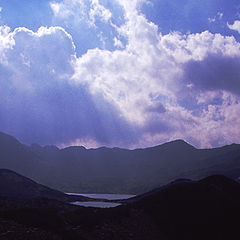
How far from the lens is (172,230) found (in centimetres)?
4519

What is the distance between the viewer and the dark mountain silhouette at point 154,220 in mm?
40250

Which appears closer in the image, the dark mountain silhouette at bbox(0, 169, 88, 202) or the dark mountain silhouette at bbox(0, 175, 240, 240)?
the dark mountain silhouette at bbox(0, 175, 240, 240)

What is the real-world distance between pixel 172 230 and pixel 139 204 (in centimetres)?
1148

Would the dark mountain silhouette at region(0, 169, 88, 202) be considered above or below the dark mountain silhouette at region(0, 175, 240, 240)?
above

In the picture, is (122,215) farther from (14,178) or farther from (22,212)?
(14,178)

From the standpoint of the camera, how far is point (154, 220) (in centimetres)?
4856

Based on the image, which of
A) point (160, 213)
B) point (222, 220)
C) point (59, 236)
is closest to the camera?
point (59, 236)

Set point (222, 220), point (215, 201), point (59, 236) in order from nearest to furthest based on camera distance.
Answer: point (59, 236) < point (222, 220) < point (215, 201)

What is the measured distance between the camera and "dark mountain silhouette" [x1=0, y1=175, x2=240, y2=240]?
40.2 meters

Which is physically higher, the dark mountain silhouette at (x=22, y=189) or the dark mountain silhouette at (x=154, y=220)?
the dark mountain silhouette at (x=22, y=189)

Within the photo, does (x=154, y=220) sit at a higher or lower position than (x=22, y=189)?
lower

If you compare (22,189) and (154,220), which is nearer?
(154,220)

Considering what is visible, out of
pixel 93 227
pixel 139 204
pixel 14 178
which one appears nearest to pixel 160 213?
pixel 139 204

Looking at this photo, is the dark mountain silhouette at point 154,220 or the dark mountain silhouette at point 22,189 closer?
the dark mountain silhouette at point 154,220
